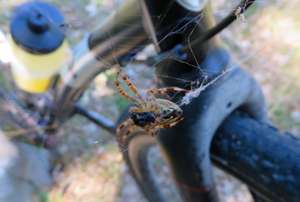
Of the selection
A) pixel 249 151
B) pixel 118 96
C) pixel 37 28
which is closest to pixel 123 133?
pixel 249 151

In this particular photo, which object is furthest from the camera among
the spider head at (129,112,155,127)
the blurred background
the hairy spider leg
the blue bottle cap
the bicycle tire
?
the blurred background

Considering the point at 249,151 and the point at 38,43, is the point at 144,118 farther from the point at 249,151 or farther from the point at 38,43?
the point at 38,43

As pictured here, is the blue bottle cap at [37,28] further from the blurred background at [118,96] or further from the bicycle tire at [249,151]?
the bicycle tire at [249,151]

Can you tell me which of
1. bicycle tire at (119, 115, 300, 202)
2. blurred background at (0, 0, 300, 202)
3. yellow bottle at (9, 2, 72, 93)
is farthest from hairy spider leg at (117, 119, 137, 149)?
blurred background at (0, 0, 300, 202)

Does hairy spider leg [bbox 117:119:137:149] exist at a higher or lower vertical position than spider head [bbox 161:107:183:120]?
lower

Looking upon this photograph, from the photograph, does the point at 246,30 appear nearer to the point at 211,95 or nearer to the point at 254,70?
the point at 254,70

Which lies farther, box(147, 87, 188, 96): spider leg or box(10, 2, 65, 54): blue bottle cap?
box(10, 2, 65, 54): blue bottle cap

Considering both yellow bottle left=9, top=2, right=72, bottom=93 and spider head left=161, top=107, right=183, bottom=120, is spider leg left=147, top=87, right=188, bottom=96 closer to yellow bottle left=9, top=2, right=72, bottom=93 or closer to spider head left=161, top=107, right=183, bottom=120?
spider head left=161, top=107, right=183, bottom=120

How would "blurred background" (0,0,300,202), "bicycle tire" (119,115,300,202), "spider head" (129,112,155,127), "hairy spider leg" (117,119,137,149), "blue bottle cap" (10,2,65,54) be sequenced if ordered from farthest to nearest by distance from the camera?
1. "blurred background" (0,0,300,202)
2. "blue bottle cap" (10,2,65,54)
3. "hairy spider leg" (117,119,137,149)
4. "bicycle tire" (119,115,300,202)
5. "spider head" (129,112,155,127)
